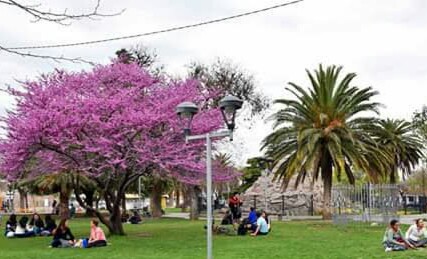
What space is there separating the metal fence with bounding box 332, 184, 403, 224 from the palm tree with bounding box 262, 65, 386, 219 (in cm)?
157

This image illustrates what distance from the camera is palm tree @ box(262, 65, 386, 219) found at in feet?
110

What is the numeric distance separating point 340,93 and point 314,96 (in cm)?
134

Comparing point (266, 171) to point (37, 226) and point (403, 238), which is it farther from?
point (403, 238)

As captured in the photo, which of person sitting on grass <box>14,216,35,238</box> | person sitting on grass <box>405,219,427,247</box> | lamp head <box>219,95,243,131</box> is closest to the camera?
lamp head <box>219,95,243,131</box>

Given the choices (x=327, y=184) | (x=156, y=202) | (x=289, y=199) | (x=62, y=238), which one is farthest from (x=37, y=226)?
(x=289, y=199)

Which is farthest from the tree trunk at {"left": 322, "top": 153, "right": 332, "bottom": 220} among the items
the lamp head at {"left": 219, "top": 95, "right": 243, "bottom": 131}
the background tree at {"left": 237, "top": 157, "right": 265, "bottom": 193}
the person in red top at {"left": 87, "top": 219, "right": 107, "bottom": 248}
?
the lamp head at {"left": 219, "top": 95, "right": 243, "bottom": 131}

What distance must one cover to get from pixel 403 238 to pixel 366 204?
45.4ft

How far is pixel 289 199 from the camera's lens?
4778 centimetres

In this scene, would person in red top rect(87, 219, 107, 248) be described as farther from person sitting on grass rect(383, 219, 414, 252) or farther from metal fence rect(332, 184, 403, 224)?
metal fence rect(332, 184, 403, 224)

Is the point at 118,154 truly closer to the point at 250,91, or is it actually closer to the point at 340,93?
the point at 340,93

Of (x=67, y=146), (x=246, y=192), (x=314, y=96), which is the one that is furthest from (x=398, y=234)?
(x=246, y=192)

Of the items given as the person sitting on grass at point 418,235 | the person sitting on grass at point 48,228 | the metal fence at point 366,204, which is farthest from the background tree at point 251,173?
the person sitting on grass at point 418,235

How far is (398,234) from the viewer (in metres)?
18.3

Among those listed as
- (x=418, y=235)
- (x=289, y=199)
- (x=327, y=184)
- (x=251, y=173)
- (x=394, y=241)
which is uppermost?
(x=251, y=173)
